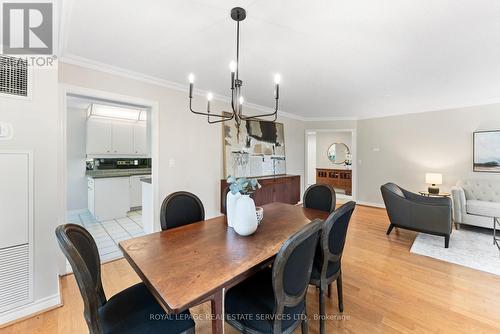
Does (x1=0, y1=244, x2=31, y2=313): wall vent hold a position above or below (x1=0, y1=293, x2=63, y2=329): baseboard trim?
above

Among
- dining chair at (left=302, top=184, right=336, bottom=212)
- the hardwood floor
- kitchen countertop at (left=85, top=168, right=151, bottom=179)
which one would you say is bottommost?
the hardwood floor

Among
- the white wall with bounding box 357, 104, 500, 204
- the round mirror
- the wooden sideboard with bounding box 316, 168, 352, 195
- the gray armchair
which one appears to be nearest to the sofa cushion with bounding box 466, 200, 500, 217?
the white wall with bounding box 357, 104, 500, 204

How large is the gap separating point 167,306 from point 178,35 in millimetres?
2112

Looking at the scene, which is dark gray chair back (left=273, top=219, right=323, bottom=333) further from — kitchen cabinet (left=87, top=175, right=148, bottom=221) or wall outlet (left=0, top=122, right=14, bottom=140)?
kitchen cabinet (left=87, top=175, right=148, bottom=221)

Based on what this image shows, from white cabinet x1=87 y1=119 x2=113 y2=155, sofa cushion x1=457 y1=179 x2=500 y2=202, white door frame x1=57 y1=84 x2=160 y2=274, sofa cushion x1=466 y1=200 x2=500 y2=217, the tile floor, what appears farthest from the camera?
white cabinet x1=87 y1=119 x2=113 y2=155

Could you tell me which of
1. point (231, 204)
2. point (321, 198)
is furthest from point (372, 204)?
point (231, 204)

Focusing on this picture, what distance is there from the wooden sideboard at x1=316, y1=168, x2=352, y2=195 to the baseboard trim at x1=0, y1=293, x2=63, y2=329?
7.65 metres

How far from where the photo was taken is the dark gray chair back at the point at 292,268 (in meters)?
1.11

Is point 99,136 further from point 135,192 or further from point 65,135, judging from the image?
point 65,135

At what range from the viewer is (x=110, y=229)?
3992 millimetres

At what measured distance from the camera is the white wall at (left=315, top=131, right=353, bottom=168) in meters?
7.99

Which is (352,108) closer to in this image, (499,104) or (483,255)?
(499,104)

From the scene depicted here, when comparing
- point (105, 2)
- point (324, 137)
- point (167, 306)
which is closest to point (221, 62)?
point (105, 2)

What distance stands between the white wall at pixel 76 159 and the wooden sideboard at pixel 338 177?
734cm
